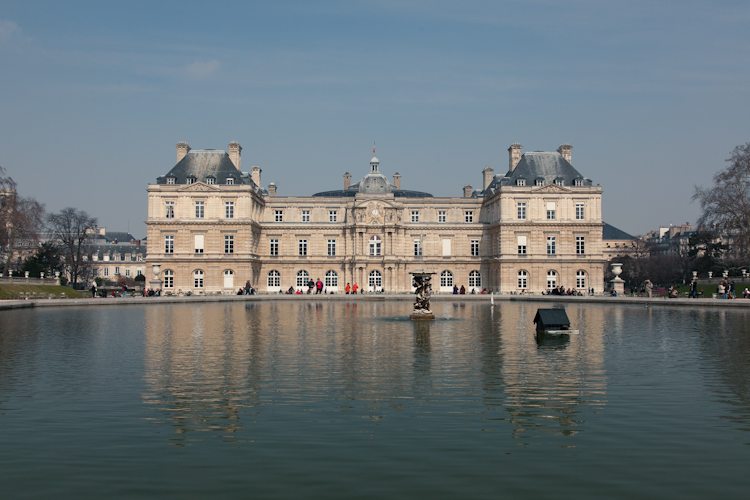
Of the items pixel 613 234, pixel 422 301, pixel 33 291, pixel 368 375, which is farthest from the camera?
pixel 613 234

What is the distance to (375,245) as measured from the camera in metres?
71.9

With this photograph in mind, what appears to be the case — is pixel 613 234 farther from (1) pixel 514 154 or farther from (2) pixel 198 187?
(2) pixel 198 187

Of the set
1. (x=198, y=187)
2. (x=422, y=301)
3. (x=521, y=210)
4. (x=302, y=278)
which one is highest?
(x=198, y=187)

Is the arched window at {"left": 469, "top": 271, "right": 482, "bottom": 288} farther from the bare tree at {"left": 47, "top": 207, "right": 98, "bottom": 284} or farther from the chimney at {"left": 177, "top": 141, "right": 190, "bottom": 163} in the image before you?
the bare tree at {"left": 47, "top": 207, "right": 98, "bottom": 284}

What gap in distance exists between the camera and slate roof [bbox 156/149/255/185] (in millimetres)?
69062

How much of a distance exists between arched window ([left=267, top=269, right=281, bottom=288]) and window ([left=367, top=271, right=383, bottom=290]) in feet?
36.0

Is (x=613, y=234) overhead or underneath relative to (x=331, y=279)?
overhead

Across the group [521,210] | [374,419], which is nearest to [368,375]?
[374,419]

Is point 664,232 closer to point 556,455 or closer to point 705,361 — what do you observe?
point 705,361

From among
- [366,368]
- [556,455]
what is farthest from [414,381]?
[556,455]

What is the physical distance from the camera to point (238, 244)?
67.8m

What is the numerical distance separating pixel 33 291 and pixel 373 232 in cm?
3528

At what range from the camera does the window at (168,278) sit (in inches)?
2680

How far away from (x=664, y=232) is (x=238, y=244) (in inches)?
5215
